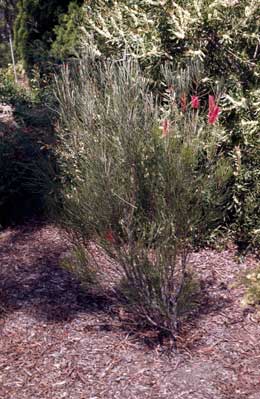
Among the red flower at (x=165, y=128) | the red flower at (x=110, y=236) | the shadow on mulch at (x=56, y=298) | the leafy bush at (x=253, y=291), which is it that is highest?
the red flower at (x=165, y=128)

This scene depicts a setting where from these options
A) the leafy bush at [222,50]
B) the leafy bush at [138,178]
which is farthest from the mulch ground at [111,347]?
the leafy bush at [222,50]

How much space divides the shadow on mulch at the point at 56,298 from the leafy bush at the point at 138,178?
403 millimetres

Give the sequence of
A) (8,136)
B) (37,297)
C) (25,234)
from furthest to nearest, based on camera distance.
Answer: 1. (8,136)
2. (25,234)
3. (37,297)

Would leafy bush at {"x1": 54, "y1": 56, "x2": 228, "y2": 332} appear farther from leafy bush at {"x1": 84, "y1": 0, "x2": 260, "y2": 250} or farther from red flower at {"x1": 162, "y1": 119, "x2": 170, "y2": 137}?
leafy bush at {"x1": 84, "y1": 0, "x2": 260, "y2": 250}

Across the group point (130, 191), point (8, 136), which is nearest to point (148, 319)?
point (130, 191)

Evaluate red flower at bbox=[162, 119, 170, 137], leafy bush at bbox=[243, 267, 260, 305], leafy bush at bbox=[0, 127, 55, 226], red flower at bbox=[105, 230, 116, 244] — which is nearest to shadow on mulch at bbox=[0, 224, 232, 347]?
leafy bush at bbox=[243, 267, 260, 305]

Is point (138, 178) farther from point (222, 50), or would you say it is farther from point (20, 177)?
point (20, 177)

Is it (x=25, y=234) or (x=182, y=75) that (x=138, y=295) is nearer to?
(x=182, y=75)

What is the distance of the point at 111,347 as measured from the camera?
3.68m

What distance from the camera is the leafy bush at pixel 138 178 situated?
314 cm

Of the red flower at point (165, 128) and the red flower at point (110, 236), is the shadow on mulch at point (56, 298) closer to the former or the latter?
the red flower at point (110, 236)

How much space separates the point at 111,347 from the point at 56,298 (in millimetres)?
739

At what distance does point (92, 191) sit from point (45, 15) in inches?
252

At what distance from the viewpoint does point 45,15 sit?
8.96 m
